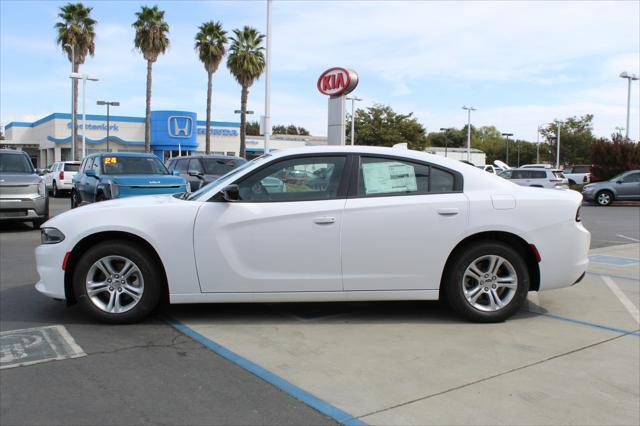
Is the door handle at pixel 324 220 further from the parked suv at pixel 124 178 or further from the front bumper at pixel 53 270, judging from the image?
the parked suv at pixel 124 178

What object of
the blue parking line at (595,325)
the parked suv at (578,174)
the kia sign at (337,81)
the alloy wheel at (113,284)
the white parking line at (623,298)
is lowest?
the blue parking line at (595,325)

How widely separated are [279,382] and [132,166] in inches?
437

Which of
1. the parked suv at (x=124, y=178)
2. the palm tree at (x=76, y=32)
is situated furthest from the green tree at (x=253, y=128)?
the parked suv at (x=124, y=178)

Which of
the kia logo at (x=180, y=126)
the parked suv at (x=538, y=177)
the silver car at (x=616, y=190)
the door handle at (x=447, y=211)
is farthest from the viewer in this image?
the kia logo at (x=180, y=126)

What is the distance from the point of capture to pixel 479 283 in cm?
537

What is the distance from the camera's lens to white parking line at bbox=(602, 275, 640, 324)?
5831mm

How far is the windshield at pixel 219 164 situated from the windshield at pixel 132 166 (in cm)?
239

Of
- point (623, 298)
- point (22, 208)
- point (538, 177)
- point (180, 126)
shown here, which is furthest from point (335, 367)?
point (180, 126)

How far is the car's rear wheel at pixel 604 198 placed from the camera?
2500cm

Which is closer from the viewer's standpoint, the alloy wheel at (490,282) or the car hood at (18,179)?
the alloy wheel at (490,282)

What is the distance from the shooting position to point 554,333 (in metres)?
Answer: 5.17

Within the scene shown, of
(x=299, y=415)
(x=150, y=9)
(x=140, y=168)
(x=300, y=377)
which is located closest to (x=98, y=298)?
(x=300, y=377)

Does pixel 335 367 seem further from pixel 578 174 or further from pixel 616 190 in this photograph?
pixel 578 174

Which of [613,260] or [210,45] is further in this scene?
[210,45]
